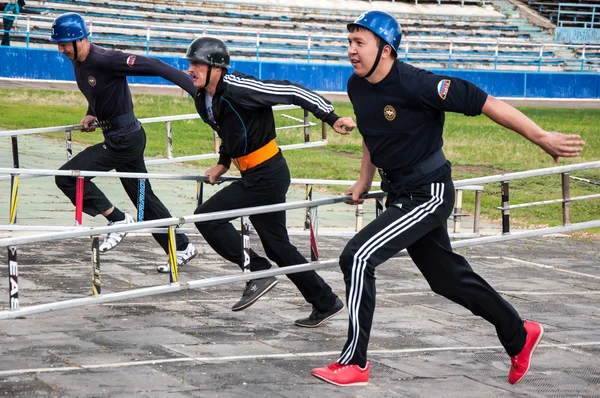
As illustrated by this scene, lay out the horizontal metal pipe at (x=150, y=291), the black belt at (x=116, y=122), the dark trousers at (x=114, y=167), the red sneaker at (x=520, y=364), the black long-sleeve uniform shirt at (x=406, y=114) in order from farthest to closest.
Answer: the black belt at (x=116, y=122) < the dark trousers at (x=114, y=167) < the red sneaker at (x=520, y=364) < the black long-sleeve uniform shirt at (x=406, y=114) < the horizontal metal pipe at (x=150, y=291)

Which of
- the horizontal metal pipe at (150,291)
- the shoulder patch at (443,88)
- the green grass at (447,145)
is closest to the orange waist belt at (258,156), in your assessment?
the horizontal metal pipe at (150,291)

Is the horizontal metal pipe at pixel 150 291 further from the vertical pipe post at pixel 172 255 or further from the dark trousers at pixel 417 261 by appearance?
the dark trousers at pixel 417 261

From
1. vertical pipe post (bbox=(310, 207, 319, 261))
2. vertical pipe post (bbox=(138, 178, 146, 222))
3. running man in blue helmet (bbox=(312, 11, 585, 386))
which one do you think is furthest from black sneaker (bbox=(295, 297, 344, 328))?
vertical pipe post (bbox=(138, 178, 146, 222))

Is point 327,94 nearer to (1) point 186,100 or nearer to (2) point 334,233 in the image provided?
(1) point 186,100

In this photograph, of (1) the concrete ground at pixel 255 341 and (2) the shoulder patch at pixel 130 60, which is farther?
(2) the shoulder patch at pixel 130 60

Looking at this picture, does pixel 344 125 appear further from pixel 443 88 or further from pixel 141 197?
pixel 141 197

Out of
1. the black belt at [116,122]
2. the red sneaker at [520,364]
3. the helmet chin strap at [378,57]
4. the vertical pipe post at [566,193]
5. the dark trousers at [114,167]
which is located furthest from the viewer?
the black belt at [116,122]

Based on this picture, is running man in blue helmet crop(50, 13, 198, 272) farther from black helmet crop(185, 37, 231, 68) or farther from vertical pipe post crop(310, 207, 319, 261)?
vertical pipe post crop(310, 207, 319, 261)

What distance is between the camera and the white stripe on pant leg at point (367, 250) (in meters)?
5.41

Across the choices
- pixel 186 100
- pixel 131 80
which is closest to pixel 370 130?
pixel 186 100

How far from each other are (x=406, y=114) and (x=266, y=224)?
63.7 inches

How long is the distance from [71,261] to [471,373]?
4434 mm

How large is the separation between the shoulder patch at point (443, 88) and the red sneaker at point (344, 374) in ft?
4.81

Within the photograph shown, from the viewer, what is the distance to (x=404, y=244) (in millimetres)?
5492
